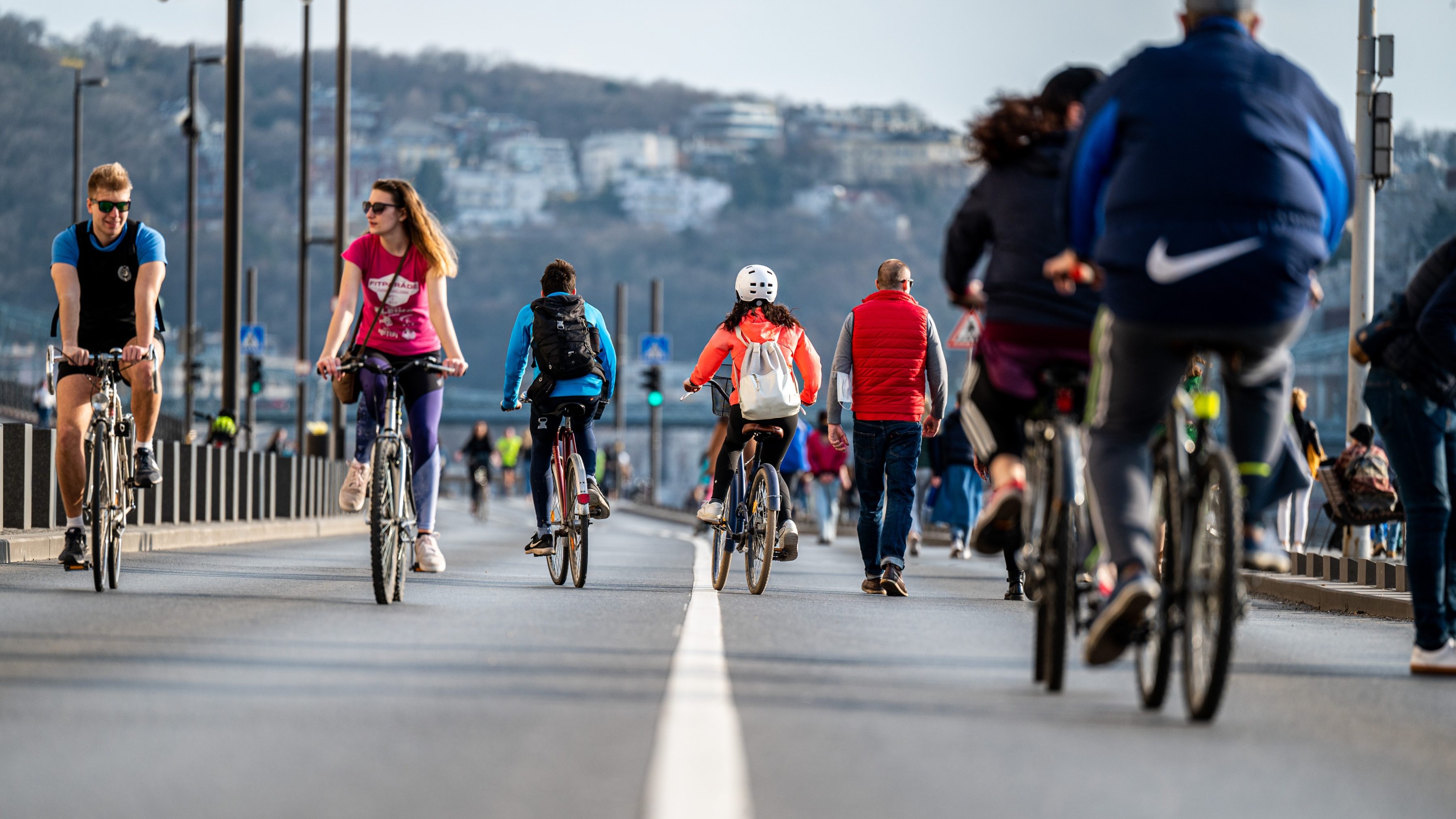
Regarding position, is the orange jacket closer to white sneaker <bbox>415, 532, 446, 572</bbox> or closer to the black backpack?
the black backpack

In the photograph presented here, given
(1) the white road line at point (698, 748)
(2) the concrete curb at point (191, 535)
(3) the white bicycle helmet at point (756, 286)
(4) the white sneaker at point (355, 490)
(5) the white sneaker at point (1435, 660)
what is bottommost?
(2) the concrete curb at point (191, 535)

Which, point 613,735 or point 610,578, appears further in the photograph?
point 610,578

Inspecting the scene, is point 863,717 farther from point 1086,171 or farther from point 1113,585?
point 1086,171

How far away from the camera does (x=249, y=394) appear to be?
4791 centimetres

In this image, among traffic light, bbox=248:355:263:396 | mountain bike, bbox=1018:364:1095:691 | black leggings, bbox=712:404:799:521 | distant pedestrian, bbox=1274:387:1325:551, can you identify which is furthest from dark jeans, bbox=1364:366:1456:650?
traffic light, bbox=248:355:263:396

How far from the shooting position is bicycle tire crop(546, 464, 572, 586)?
1210 centimetres

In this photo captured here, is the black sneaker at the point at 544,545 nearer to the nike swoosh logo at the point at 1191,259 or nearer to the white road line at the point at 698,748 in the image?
the white road line at the point at 698,748

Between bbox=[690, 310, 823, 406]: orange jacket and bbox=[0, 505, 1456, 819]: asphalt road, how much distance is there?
2.60 metres

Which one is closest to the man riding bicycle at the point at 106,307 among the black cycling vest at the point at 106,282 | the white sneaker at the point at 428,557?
the black cycling vest at the point at 106,282

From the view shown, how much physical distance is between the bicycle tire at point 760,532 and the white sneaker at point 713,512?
307mm

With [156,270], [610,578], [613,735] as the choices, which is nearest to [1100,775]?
[613,735]

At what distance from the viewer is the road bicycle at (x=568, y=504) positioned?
12.0 meters

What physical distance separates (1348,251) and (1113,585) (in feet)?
439

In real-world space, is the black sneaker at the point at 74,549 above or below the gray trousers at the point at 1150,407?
below
